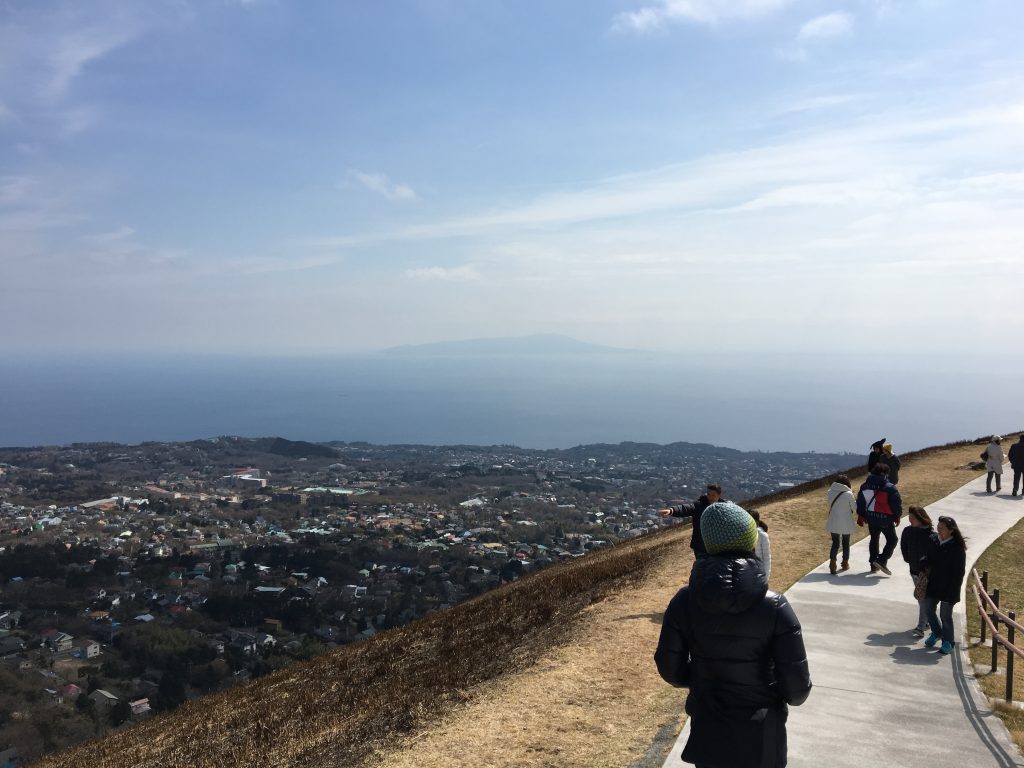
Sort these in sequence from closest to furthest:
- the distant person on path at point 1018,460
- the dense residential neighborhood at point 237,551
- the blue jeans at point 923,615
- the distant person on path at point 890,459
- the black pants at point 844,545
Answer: the blue jeans at point 923,615, the black pants at point 844,545, the distant person on path at point 890,459, the distant person on path at point 1018,460, the dense residential neighborhood at point 237,551

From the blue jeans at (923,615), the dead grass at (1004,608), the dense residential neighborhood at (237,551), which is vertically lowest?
the dense residential neighborhood at (237,551)

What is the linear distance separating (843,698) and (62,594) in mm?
44635

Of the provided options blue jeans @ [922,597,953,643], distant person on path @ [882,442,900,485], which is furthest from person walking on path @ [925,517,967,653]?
distant person on path @ [882,442,900,485]

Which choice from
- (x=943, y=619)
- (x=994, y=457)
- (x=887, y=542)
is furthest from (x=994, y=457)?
(x=943, y=619)

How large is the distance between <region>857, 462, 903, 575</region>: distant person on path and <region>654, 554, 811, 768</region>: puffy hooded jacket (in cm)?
899

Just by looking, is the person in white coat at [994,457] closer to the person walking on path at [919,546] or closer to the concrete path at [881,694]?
the concrete path at [881,694]

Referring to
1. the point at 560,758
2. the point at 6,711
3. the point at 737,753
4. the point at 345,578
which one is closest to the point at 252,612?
the point at 345,578

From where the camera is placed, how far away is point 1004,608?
34.8ft

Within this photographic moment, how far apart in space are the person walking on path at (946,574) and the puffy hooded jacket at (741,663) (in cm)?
579

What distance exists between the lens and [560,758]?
6043 mm

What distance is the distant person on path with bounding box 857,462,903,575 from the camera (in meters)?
11.1

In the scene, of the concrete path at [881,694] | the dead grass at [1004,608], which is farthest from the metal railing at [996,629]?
the concrete path at [881,694]

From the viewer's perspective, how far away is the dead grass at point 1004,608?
6367 mm

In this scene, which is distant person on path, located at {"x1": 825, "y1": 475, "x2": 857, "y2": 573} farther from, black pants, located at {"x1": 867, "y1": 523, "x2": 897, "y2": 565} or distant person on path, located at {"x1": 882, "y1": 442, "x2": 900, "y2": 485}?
distant person on path, located at {"x1": 882, "y1": 442, "x2": 900, "y2": 485}
